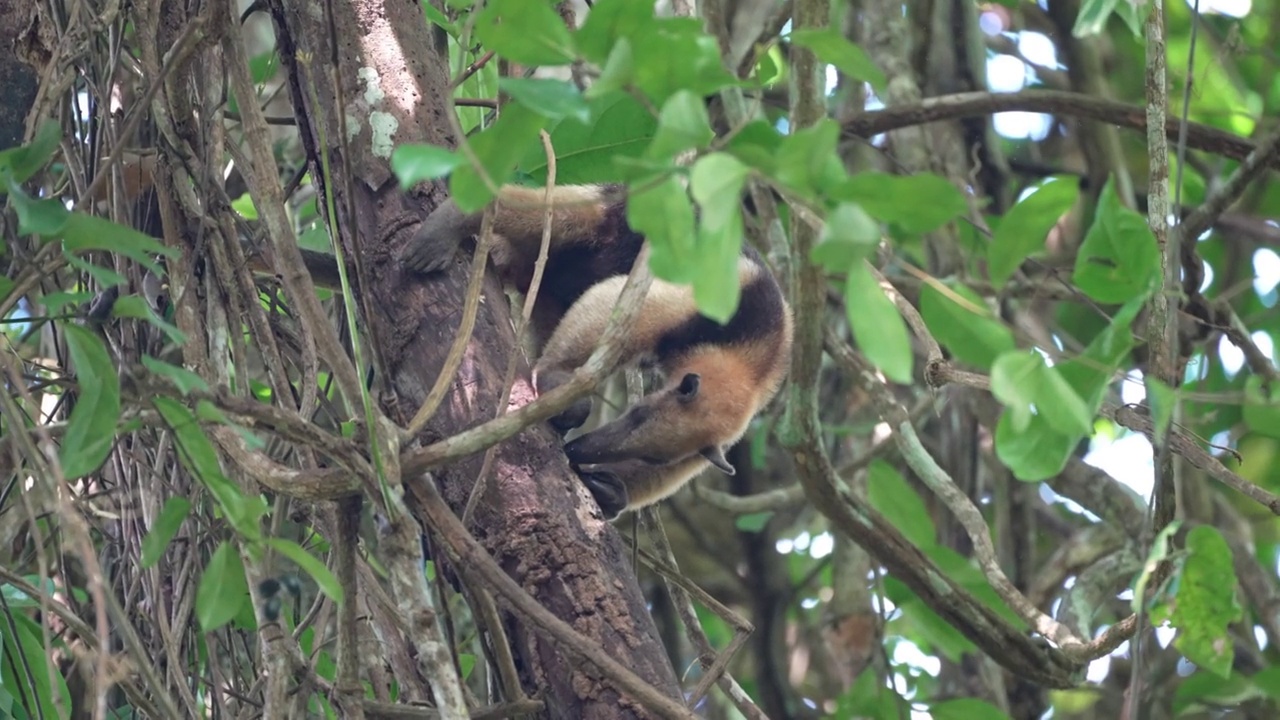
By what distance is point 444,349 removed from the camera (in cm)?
243

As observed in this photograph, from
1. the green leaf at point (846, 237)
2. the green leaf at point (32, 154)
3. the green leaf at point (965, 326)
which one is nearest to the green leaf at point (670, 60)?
the green leaf at point (846, 237)

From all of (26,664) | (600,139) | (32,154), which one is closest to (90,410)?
(32,154)

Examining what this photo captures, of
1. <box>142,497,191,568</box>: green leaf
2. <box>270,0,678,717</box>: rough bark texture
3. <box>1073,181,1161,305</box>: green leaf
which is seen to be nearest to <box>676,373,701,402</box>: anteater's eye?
<box>270,0,678,717</box>: rough bark texture

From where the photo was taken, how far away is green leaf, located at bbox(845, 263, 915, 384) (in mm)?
1410

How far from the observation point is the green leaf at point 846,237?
54.3 inches

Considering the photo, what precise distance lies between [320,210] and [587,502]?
0.90m

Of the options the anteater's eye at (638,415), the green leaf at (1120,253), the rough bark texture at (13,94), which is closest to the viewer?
the green leaf at (1120,253)

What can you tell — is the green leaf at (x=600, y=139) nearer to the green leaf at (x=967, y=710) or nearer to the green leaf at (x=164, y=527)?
the green leaf at (x=164, y=527)

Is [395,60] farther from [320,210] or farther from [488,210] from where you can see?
[488,210]

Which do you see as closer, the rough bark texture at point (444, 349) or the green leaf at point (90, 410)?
the green leaf at point (90, 410)

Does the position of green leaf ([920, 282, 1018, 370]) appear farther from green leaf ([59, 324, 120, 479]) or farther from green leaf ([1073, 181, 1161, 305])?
green leaf ([59, 324, 120, 479])

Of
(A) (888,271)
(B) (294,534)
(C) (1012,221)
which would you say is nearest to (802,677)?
(A) (888,271)

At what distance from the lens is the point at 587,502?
2391 millimetres

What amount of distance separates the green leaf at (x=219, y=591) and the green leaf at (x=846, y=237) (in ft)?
3.09
